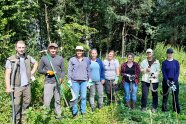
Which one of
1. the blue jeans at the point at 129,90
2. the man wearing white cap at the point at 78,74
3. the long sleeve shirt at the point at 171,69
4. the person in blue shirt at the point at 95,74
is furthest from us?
the blue jeans at the point at 129,90

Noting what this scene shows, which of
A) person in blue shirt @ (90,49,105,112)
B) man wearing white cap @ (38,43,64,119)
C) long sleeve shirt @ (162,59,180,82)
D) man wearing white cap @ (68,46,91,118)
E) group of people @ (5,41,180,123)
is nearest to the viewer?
group of people @ (5,41,180,123)

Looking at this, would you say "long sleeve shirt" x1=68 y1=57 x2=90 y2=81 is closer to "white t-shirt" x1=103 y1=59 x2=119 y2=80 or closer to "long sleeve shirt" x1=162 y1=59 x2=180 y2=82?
"white t-shirt" x1=103 y1=59 x2=119 y2=80

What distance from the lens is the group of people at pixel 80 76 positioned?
23.2 feet

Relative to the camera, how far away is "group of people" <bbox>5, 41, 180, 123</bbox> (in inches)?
279

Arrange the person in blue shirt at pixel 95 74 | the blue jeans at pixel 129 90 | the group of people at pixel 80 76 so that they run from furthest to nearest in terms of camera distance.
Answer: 1. the blue jeans at pixel 129 90
2. the person in blue shirt at pixel 95 74
3. the group of people at pixel 80 76

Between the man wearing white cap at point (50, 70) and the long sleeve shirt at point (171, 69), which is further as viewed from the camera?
the long sleeve shirt at point (171, 69)

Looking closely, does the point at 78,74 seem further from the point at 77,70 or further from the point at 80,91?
the point at 80,91

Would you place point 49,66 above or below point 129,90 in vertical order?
above

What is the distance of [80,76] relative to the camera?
819cm

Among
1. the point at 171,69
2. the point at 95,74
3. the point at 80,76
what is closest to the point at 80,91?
the point at 80,76

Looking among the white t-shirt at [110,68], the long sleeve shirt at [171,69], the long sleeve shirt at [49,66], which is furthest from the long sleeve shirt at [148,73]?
the long sleeve shirt at [49,66]

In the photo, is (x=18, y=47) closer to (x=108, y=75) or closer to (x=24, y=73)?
(x=24, y=73)

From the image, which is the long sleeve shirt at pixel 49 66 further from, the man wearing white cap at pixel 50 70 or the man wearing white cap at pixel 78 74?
the man wearing white cap at pixel 78 74

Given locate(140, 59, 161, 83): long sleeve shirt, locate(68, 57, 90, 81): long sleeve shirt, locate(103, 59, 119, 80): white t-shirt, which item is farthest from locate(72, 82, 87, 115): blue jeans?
locate(140, 59, 161, 83): long sleeve shirt
